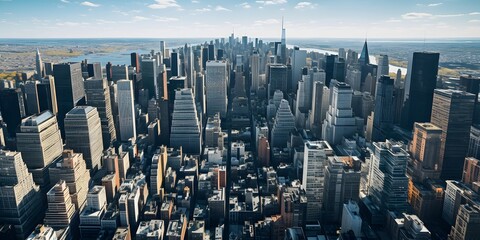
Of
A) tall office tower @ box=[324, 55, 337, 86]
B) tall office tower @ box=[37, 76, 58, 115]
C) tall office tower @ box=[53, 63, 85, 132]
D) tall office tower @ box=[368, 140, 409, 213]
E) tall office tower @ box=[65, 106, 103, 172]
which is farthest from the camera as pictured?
tall office tower @ box=[324, 55, 337, 86]

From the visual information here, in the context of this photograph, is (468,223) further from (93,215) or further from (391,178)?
(93,215)

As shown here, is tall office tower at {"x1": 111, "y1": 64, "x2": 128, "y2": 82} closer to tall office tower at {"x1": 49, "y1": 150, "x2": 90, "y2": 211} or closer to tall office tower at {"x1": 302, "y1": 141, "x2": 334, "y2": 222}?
tall office tower at {"x1": 49, "y1": 150, "x2": 90, "y2": 211}

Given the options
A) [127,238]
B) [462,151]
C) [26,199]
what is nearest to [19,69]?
[26,199]

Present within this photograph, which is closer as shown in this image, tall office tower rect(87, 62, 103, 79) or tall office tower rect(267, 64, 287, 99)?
tall office tower rect(87, 62, 103, 79)

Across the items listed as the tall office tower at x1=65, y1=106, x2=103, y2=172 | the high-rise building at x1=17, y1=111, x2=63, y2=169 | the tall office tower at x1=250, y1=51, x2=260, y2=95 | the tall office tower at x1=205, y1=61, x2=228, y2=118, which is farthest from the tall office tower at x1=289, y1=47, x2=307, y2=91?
the high-rise building at x1=17, y1=111, x2=63, y2=169

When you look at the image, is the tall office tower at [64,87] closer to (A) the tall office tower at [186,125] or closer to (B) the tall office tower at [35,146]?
(B) the tall office tower at [35,146]
